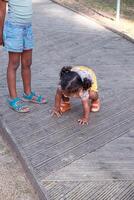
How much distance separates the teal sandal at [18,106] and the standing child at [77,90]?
0.95 feet

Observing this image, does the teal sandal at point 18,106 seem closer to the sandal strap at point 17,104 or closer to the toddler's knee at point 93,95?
the sandal strap at point 17,104

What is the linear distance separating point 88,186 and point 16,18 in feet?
5.89

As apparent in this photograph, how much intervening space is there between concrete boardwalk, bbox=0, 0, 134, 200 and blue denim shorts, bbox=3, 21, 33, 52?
0.67 meters

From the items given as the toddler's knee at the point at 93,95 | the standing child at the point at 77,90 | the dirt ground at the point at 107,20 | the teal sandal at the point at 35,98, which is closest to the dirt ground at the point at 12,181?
the standing child at the point at 77,90

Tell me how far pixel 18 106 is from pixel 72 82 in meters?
0.75

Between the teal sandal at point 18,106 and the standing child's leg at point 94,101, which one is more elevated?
the standing child's leg at point 94,101

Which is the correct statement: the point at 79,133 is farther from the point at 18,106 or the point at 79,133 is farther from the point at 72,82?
the point at 18,106

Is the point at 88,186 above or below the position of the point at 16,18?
below

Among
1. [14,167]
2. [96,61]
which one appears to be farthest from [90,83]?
[96,61]

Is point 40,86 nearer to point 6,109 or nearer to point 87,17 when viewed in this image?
point 6,109

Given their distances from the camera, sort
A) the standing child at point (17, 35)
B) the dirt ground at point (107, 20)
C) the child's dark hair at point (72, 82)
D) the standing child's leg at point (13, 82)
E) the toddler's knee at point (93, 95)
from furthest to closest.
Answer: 1. the dirt ground at point (107, 20)
2. the standing child's leg at point (13, 82)
3. the toddler's knee at point (93, 95)
4. the standing child at point (17, 35)
5. the child's dark hair at point (72, 82)

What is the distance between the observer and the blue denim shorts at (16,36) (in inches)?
188

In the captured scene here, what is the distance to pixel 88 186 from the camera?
379 centimetres

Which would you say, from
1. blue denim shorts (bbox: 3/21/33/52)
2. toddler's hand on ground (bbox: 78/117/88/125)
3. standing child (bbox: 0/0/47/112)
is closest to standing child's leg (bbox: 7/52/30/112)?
standing child (bbox: 0/0/47/112)
